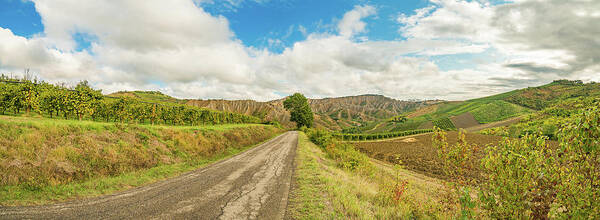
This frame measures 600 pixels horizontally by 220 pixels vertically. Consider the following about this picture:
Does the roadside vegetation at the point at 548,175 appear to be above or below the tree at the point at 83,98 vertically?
below

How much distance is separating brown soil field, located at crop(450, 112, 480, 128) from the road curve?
498ft

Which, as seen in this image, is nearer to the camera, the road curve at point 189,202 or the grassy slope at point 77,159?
the road curve at point 189,202

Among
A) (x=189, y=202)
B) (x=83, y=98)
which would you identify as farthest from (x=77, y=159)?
(x=83, y=98)

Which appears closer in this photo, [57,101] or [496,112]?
[57,101]

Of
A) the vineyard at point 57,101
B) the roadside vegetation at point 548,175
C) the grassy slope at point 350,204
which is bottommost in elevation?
the grassy slope at point 350,204

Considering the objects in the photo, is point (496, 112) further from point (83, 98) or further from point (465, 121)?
point (83, 98)

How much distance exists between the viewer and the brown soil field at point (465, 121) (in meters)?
139

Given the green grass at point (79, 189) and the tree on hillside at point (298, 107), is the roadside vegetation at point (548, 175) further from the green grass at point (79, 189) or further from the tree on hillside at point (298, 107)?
the tree on hillside at point (298, 107)

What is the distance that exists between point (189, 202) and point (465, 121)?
558 ft

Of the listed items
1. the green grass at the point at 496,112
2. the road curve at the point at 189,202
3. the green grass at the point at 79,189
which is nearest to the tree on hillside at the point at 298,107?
the green grass at the point at 79,189

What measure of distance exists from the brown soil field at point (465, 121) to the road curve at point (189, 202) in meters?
152

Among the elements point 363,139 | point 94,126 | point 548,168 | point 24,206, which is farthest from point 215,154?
point 363,139

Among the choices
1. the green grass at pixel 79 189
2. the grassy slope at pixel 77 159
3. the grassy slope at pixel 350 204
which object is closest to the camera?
the grassy slope at pixel 350 204

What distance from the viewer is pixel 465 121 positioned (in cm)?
14550
